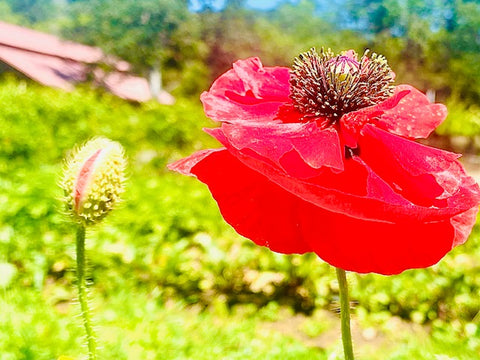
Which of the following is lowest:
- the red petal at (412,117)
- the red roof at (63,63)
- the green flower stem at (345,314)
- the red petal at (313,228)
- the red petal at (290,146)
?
the green flower stem at (345,314)

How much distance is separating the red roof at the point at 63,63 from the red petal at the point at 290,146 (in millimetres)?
19239

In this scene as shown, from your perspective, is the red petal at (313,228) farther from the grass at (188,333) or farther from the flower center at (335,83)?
the grass at (188,333)

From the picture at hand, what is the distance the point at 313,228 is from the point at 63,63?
Answer: 2321 cm

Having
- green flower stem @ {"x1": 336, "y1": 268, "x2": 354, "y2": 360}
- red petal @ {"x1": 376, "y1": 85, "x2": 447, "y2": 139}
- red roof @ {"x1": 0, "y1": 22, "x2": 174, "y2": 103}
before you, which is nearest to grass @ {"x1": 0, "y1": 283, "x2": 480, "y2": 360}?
green flower stem @ {"x1": 336, "y1": 268, "x2": 354, "y2": 360}

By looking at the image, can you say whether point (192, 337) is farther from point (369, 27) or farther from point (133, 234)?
point (369, 27)

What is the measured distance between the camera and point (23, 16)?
4394cm

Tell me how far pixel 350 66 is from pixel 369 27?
13.6 metres

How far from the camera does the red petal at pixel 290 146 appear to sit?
51cm

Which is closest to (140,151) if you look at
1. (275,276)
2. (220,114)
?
(275,276)

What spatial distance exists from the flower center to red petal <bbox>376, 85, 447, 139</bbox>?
0.08 ft

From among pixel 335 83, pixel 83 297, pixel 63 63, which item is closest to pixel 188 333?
pixel 83 297

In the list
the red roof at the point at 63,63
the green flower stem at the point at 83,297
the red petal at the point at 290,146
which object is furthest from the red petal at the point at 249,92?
the red roof at the point at 63,63

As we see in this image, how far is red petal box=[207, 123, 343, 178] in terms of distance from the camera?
51cm

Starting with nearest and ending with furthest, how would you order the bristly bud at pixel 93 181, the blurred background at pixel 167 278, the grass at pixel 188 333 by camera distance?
the bristly bud at pixel 93 181
the grass at pixel 188 333
the blurred background at pixel 167 278
